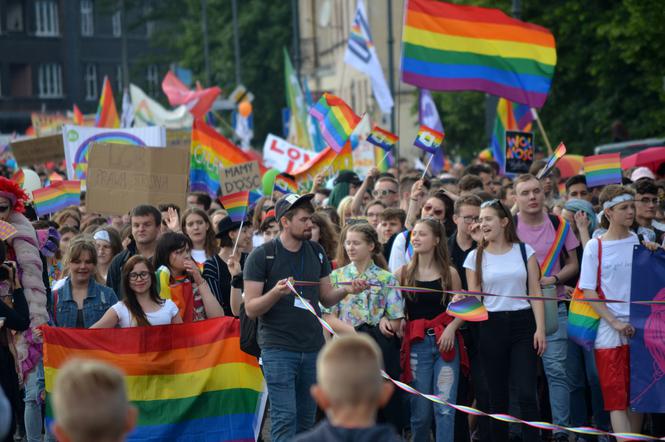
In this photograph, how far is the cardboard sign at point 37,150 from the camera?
2038 centimetres

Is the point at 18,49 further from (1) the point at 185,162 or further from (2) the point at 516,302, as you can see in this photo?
(2) the point at 516,302

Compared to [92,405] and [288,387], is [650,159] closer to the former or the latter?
[288,387]

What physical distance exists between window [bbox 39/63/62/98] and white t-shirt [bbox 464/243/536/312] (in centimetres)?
7143

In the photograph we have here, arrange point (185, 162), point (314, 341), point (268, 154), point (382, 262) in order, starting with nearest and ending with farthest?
1. point (314, 341)
2. point (382, 262)
3. point (185, 162)
4. point (268, 154)

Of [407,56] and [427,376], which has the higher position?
[407,56]

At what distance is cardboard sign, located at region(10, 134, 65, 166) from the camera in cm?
2038

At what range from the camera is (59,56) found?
79438 mm

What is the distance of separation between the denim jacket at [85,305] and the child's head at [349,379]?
5012 millimetres

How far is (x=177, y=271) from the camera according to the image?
30.4ft

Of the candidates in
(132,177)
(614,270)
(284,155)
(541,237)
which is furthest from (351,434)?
(284,155)

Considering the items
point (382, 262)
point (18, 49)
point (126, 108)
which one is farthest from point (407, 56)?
point (18, 49)

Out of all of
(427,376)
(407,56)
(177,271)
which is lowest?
(427,376)

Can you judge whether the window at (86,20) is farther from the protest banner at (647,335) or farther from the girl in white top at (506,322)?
the protest banner at (647,335)

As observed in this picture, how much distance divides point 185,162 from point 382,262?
14.8ft
